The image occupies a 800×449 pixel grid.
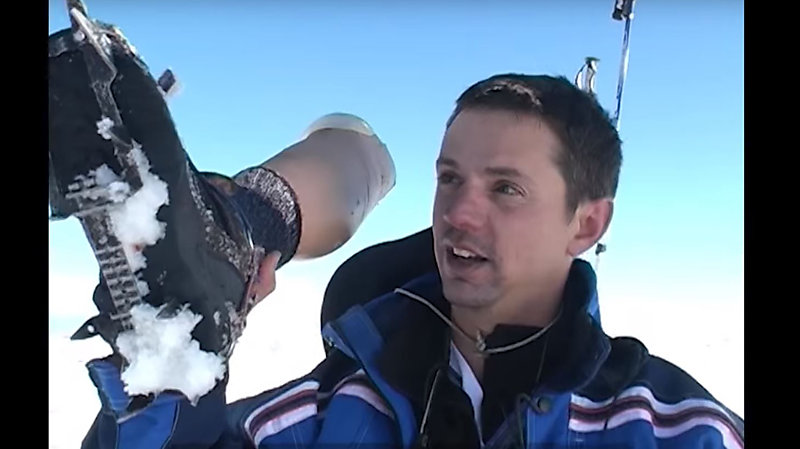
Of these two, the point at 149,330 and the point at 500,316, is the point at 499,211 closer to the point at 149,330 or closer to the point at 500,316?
the point at 500,316

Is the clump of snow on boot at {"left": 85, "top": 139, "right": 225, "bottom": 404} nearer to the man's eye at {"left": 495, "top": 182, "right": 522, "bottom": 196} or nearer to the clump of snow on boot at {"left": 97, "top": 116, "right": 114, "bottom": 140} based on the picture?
the clump of snow on boot at {"left": 97, "top": 116, "right": 114, "bottom": 140}

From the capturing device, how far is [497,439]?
90cm

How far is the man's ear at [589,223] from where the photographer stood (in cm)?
98

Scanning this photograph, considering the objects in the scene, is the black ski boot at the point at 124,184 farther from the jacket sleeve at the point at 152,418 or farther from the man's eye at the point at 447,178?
the man's eye at the point at 447,178

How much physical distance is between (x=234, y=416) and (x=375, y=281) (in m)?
0.25

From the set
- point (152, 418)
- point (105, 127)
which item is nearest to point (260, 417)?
point (152, 418)

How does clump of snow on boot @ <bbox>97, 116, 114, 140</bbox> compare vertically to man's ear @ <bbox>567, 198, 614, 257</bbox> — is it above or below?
above

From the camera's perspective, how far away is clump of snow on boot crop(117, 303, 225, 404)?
0.78 metres

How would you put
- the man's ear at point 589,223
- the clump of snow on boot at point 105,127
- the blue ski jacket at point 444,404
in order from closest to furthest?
the clump of snow on boot at point 105,127
the blue ski jacket at point 444,404
the man's ear at point 589,223

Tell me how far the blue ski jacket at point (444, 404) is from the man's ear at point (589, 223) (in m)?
0.03

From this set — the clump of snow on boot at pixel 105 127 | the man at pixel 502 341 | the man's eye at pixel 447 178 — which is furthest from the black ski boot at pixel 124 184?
the man's eye at pixel 447 178

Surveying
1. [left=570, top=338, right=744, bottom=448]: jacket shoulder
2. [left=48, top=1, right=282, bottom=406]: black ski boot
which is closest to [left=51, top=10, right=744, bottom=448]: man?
[left=570, top=338, right=744, bottom=448]: jacket shoulder
